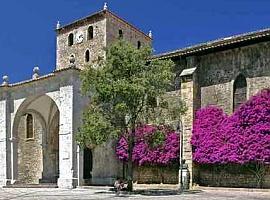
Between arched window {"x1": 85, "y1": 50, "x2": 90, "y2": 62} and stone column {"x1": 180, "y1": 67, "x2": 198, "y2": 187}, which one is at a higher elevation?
arched window {"x1": 85, "y1": 50, "x2": 90, "y2": 62}

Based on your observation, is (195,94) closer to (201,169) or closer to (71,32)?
(201,169)

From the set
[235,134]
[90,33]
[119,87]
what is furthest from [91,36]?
[119,87]

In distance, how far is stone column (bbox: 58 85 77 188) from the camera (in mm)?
24016

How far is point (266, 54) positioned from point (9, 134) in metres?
18.0

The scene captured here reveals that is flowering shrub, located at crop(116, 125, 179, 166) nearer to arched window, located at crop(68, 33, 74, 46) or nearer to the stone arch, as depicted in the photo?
the stone arch

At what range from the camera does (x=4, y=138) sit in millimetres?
28891

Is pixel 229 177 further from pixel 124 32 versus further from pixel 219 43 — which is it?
pixel 124 32

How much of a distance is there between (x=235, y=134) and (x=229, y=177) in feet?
8.73

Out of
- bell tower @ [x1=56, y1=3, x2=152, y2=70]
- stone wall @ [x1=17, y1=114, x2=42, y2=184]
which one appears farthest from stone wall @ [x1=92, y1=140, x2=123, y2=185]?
bell tower @ [x1=56, y1=3, x2=152, y2=70]

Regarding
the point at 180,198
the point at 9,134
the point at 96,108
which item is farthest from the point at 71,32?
the point at 180,198

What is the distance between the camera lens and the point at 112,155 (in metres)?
27.3

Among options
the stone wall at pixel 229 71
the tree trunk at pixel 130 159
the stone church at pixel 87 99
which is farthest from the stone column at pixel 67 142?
the stone wall at pixel 229 71

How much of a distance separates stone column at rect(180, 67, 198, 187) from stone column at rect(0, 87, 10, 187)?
12.3 metres

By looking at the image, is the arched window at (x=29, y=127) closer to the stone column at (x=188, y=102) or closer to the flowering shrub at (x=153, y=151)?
the flowering shrub at (x=153, y=151)
